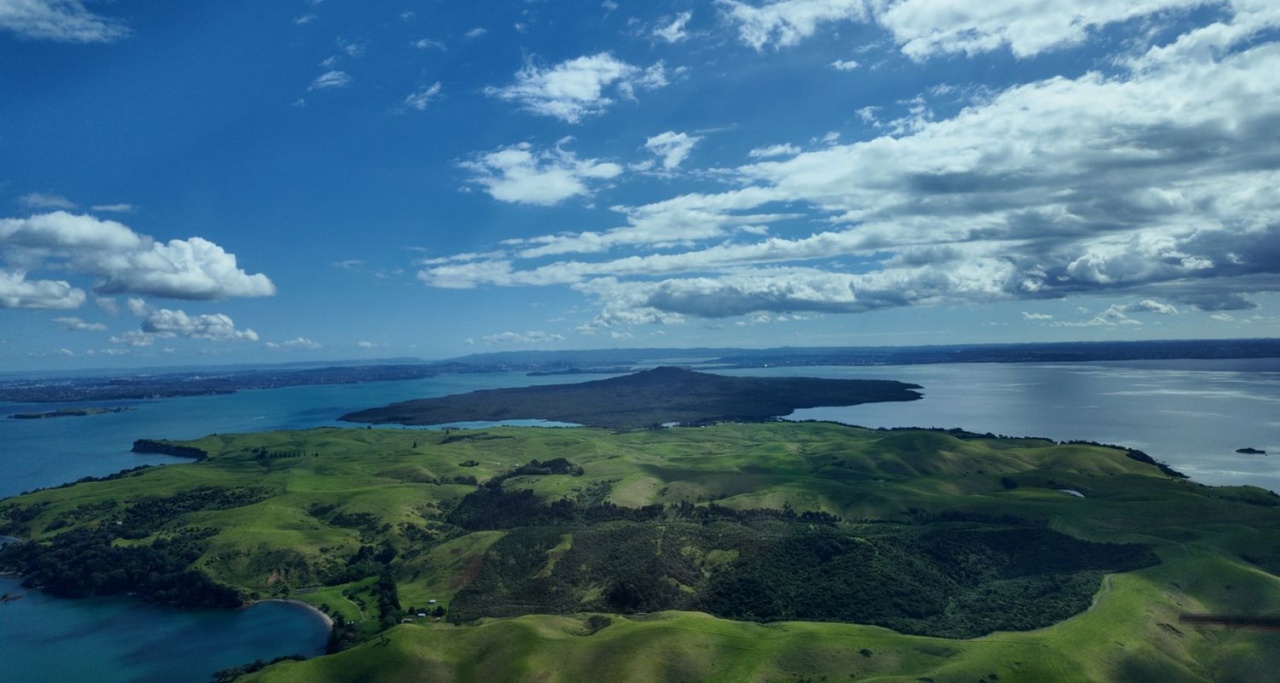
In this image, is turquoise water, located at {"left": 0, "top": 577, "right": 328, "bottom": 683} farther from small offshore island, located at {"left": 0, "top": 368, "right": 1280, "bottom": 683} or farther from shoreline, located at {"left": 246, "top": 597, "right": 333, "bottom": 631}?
small offshore island, located at {"left": 0, "top": 368, "right": 1280, "bottom": 683}

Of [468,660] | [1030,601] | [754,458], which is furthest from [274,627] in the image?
[754,458]

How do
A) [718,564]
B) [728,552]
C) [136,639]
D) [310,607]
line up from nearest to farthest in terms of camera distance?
[136,639]
[310,607]
[718,564]
[728,552]

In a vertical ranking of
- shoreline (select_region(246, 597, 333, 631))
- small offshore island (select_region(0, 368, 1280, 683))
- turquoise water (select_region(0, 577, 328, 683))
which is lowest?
turquoise water (select_region(0, 577, 328, 683))

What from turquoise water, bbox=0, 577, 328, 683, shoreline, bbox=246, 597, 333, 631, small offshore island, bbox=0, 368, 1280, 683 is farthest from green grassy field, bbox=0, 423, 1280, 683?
turquoise water, bbox=0, 577, 328, 683

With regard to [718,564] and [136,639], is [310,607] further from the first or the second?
[718,564]

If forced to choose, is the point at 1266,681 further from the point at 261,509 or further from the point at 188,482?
the point at 188,482

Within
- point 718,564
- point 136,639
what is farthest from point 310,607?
point 718,564
